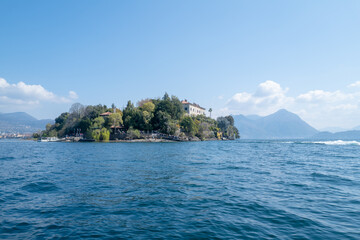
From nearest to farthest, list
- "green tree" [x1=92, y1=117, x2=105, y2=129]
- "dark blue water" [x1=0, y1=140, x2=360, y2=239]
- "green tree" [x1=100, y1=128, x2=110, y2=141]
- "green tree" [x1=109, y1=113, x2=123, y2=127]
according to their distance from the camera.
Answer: "dark blue water" [x1=0, y1=140, x2=360, y2=239]
"green tree" [x1=100, y1=128, x2=110, y2=141]
"green tree" [x1=109, y1=113, x2=123, y2=127]
"green tree" [x1=92, y1=117, x2=105, y2=129]

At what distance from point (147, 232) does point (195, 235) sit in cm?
146

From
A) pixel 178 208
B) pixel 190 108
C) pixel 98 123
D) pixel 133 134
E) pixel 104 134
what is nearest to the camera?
pixel 178 208

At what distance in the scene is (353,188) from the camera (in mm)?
12188

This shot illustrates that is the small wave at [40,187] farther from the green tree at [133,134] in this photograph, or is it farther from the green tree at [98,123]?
the green tree at [98,123]

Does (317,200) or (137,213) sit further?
(317,200)

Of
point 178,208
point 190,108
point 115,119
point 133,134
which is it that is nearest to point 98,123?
point 115,119

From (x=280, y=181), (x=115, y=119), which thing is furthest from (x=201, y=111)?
(x=280, y=181)

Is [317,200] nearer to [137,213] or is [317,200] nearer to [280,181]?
[280,181]

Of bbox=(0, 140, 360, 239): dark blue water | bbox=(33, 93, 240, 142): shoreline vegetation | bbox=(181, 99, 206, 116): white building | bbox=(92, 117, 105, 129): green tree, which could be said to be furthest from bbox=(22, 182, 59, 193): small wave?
bbox=(181, 99, 206, 116): white building

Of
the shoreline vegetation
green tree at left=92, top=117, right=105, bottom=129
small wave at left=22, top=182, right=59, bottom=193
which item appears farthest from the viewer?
green tree at left=92, top=117, right=105, bottom=129

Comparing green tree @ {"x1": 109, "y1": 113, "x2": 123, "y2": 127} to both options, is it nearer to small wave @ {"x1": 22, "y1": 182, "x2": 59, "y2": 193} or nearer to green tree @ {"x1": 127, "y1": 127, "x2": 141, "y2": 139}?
green tree @ {"x1": 127, "y1": 127, "x2": 141, "y2": 139}

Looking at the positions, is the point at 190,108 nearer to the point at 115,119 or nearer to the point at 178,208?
the point at 115,119

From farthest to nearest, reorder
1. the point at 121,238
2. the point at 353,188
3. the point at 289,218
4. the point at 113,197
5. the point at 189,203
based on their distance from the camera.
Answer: the point at 353,188 < the point at 113,197 < the point at 189,203 < the point at 289,218 < the point at 121,238

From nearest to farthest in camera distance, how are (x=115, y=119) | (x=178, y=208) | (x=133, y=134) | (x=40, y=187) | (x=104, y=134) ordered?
(x=178, y=208), (x=40, y=187), (x=104, y=134), (x=133, y=134), (x=115, y=119)
